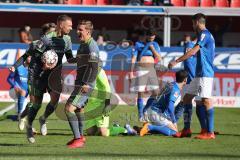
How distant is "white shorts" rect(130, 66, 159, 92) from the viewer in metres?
18.2

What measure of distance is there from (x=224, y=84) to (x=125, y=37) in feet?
24.2

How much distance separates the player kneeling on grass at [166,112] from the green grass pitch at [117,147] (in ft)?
0.72

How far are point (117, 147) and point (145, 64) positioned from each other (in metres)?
5.81

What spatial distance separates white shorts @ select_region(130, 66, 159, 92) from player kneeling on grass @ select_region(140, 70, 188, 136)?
326cm

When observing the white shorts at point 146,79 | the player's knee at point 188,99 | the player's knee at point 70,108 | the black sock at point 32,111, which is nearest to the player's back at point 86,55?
the player's knee at point 70,108

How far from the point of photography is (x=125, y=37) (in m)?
28.4

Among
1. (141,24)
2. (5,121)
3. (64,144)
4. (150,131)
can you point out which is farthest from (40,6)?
(64,144)

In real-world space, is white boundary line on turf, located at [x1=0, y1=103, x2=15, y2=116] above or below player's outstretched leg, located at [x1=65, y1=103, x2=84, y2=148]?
below

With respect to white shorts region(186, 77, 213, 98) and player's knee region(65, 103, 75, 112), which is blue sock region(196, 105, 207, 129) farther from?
player's knee region(65, 103, 75, 112)

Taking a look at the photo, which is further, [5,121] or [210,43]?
[5,121]

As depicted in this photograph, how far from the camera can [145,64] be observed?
17.8 m

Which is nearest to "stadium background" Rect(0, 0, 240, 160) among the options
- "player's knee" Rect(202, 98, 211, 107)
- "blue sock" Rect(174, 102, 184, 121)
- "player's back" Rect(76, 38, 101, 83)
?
"blue sock" Rect(174, 102, 184, 121)

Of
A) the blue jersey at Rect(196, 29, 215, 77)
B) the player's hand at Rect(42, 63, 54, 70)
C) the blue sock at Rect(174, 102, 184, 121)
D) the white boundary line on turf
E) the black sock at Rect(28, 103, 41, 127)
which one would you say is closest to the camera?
the black sock at Rect(28, 103, 41, 127)

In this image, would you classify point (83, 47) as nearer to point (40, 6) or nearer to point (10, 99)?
point (10, 99)
